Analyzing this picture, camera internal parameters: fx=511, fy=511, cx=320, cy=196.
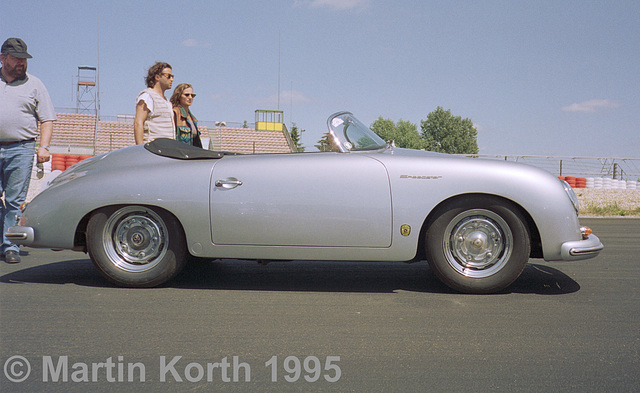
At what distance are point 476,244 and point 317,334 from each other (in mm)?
1477

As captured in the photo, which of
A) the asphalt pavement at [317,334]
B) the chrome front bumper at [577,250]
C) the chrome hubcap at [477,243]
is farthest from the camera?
the chrome hubcap at [477,243]

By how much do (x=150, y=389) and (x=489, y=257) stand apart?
8.18 feet

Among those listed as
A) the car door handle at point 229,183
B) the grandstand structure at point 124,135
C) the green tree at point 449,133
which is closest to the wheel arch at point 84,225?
the car door handle at point 229,183

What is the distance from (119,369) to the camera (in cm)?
232

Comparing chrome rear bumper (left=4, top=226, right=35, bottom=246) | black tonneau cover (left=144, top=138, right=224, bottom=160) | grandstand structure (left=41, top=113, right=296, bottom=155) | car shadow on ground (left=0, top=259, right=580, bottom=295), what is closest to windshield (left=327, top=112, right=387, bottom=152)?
black tonneau cover (left=144, top=138, right=224, bottom=160)

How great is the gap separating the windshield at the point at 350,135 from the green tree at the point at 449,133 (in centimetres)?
8121

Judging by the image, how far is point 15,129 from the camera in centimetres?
495

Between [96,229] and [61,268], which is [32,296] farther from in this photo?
[61,268]

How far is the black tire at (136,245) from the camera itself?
12.6 feet

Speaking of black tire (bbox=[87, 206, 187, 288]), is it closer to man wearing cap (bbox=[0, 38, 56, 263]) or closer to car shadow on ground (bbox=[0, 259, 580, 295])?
car shadow on ground (bbox=[0, 259, 580, 295])

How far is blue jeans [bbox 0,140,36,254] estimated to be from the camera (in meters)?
4.97

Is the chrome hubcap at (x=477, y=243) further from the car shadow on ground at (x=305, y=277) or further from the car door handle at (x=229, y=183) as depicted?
the car door handle at (x=229, y=183)

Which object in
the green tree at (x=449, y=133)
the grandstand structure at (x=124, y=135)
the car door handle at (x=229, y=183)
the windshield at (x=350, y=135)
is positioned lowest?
the car door handle at (x=229, y=183)

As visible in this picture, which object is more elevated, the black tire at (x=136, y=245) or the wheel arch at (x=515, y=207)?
the wheel arch at (x=515, y=207)
